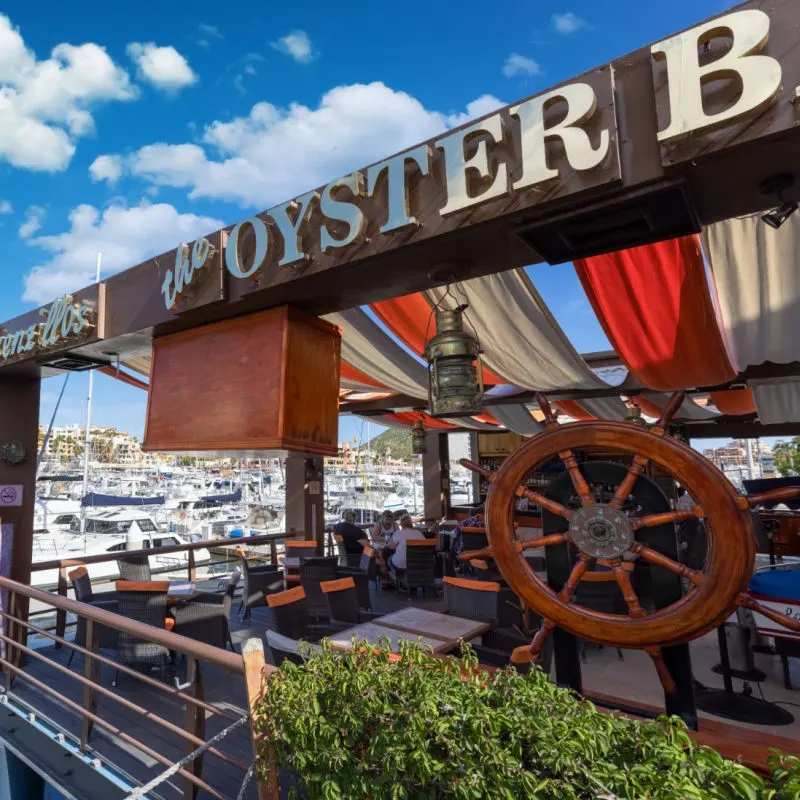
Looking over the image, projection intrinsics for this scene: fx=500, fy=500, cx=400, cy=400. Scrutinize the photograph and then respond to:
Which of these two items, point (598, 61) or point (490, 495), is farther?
point (490, 495)

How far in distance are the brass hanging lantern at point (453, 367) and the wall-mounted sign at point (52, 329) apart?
8.19 ft

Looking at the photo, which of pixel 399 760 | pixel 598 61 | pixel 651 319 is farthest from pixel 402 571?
pixel 598 61

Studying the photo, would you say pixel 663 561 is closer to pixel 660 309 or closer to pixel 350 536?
pixel 660 309

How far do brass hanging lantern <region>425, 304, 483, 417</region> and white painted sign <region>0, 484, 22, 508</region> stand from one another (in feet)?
14.1

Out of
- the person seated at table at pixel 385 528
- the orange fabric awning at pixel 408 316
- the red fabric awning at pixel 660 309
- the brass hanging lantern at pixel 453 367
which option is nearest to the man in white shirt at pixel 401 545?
the person seated at table at pixel 385 528

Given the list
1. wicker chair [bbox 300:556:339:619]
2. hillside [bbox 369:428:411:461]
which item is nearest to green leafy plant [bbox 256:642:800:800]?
wicker chair [bbox 300:556:339:619]

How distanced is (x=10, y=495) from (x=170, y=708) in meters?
2.42

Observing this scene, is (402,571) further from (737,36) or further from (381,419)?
(737,36)

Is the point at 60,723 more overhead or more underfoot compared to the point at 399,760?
more underfoot

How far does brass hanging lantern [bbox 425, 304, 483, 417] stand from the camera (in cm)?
243

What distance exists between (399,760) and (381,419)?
31.4ft

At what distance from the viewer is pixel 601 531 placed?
1.90 meters

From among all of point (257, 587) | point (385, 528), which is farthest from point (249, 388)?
point (385, 528)

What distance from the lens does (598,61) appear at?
1.69 metres
